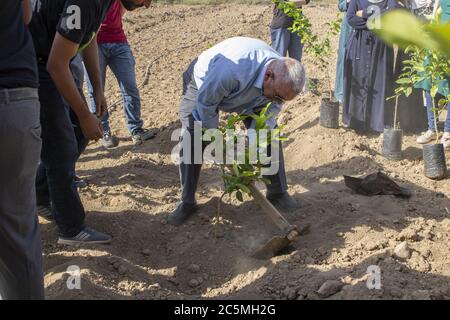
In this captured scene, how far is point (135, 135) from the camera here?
19.4ft

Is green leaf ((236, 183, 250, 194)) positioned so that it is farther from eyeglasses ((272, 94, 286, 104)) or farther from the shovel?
eyeglasses ((272, 94, 286, 104))

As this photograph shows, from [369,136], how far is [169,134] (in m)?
2.10

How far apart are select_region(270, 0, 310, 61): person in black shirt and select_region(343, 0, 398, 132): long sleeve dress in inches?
39.7

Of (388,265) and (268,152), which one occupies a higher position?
(268,152)

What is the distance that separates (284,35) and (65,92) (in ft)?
13.9

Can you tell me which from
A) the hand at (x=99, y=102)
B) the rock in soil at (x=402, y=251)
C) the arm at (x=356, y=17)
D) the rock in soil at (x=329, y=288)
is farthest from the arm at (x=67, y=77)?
the arm at (x=356, y=17)

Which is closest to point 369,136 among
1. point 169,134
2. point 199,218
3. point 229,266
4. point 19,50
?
point 169,134

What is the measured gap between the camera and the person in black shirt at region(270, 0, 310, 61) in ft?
22.1

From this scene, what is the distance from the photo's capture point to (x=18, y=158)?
7.36 feet

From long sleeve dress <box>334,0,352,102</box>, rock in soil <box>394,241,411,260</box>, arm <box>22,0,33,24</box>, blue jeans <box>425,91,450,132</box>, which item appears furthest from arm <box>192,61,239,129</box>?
long sleeve dress <box>334,0,352,102</box>

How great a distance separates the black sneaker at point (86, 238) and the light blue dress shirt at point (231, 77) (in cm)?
101

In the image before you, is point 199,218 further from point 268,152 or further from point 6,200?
point 6,200

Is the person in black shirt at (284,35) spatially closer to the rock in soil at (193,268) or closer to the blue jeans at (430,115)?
the blue jeans at (430,115)

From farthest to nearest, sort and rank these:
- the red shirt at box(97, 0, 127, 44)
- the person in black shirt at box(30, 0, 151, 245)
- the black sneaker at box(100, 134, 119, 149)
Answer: the black sneaker at box(100, 134, 119, 149) → the red shirt at box(97, 0, 127, 44) → the person in black shirt at box(30, 0, 151, 245)
